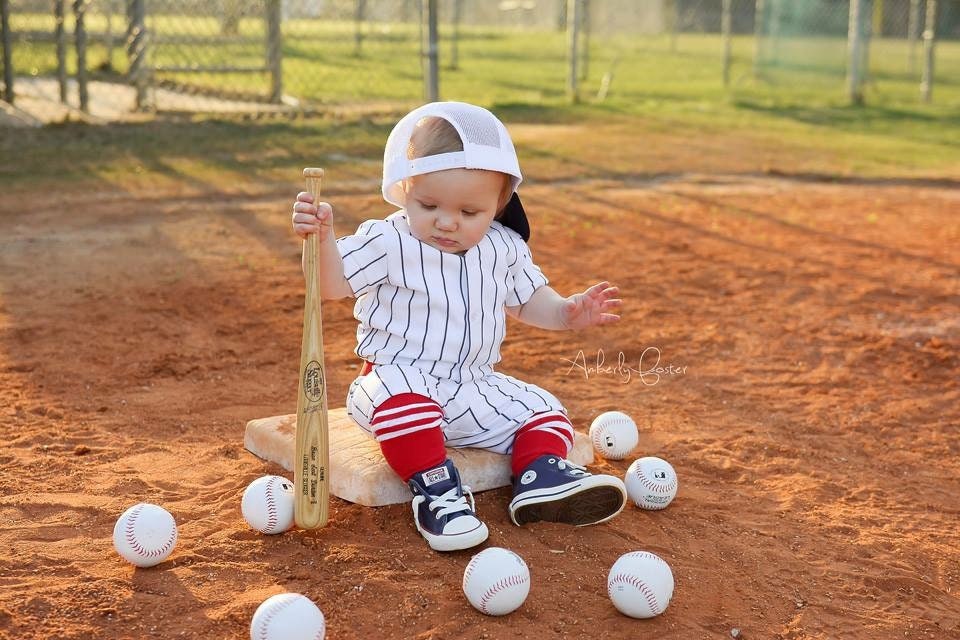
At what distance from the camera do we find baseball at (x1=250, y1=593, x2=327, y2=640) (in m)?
2.49

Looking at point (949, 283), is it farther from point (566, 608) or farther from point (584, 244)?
point (566, 608)

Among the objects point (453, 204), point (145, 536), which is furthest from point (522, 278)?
point (145, 536)

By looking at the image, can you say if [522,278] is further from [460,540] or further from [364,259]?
[460,540]

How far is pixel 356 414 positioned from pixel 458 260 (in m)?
0.59

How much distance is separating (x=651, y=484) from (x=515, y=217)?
976 mm

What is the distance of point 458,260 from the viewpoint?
352cm

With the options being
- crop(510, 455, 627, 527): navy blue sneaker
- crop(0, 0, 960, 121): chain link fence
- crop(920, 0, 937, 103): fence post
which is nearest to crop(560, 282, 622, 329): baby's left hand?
crop(510, 455, 627, 527): navy blue sneaker

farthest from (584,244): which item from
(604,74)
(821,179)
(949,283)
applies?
(604,74)

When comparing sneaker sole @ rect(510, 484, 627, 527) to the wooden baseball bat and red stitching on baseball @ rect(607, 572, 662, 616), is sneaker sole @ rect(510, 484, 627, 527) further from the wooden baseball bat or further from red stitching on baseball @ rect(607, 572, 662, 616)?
the wooden baseball bat

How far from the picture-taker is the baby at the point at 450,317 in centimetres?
324

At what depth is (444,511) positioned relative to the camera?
313 centimetres

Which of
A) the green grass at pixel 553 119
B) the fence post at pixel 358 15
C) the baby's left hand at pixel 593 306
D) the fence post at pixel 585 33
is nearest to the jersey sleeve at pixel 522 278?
the baby's left hand at pixel 593 306

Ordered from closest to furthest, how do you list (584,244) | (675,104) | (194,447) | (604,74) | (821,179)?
(194,447), (584,244), (821,179), (675,104), (604,74)

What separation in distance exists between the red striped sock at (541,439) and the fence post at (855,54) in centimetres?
1181
